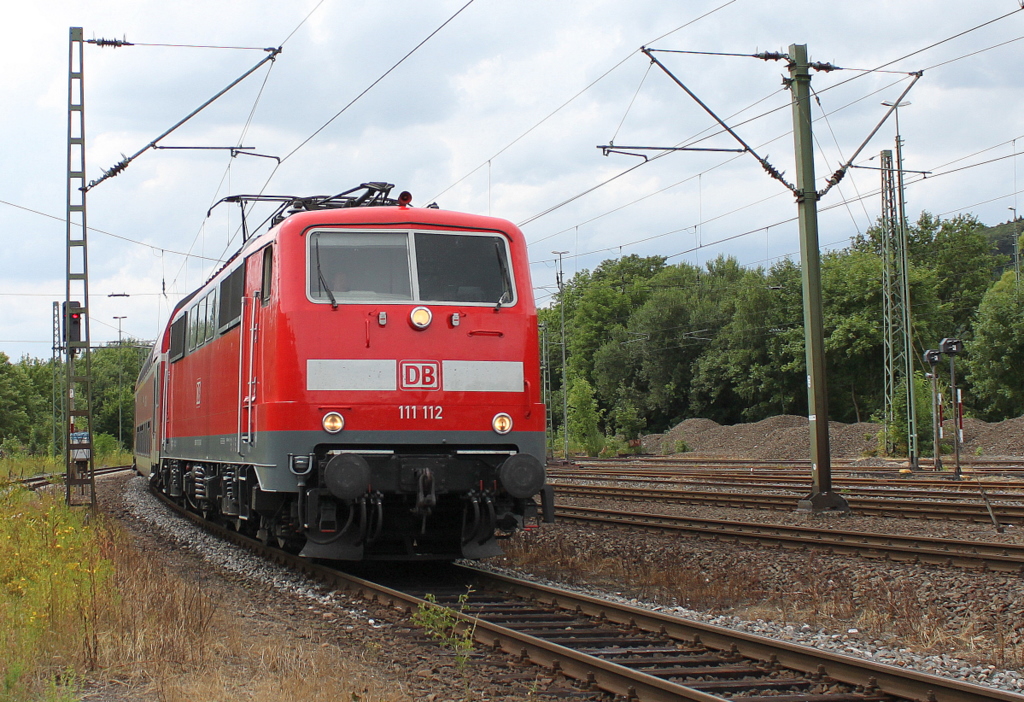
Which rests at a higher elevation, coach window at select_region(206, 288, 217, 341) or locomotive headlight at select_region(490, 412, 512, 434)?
coach window at select_region(206, 288, 217, 341)

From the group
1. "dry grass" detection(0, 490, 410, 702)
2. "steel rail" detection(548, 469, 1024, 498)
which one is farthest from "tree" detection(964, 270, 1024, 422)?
"dry grass" detection(0, 490, 410, 702)

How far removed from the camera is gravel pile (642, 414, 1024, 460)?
35.3 meters

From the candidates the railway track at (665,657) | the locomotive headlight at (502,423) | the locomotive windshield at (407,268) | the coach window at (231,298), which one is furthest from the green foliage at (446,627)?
the coach window at (231,298)

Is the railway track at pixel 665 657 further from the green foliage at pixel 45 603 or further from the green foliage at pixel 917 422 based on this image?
the green foliage at pixel 917 422

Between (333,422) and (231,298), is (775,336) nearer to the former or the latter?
(231,298)

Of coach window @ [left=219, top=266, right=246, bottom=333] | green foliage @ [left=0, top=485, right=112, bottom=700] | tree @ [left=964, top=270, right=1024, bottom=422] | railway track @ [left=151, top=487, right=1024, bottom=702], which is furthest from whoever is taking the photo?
tree @ [left=964, top=270, right=1024, bottom=422]

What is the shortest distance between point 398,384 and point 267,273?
1.83 m

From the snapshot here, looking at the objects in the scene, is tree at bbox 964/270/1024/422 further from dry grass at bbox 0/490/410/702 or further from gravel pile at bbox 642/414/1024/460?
dry grass at bbox 0/490/410/702

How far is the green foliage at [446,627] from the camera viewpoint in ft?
22.2

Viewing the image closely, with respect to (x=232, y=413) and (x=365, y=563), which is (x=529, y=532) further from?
(x=232, y=413)

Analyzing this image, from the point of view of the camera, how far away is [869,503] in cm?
1580

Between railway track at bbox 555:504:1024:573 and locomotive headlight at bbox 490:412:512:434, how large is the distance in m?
3.95

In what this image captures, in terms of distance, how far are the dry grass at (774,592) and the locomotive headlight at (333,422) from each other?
289 cm

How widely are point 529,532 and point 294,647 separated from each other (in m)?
6.97
